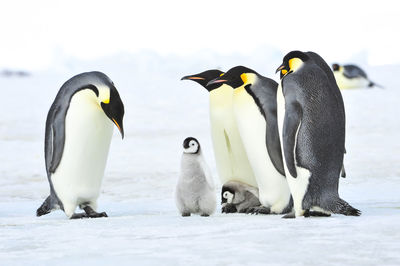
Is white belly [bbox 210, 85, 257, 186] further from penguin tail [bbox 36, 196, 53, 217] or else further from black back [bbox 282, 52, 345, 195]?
penguin tail [bbox 36, 196, 53, 217]

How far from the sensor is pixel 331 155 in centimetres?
333

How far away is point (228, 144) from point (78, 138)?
0.80m

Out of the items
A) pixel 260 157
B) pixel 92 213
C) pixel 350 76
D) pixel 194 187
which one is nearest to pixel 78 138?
pixel 92 213

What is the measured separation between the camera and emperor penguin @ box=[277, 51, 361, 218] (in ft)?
10.8

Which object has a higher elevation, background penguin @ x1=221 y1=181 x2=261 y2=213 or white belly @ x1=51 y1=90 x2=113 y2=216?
white belly @ x1=51 y1=90 x2=113 y2=216

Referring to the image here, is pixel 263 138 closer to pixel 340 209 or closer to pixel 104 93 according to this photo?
pixel 340 209

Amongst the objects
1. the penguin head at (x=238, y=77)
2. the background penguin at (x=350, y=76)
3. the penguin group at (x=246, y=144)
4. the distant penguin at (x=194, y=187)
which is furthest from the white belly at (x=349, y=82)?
the distant penguin at (x=194, y=187)

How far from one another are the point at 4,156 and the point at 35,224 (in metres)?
4.27

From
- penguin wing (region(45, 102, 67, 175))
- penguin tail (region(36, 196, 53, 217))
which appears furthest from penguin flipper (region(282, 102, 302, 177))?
penguin tail (region(36, 196, 53, 217))

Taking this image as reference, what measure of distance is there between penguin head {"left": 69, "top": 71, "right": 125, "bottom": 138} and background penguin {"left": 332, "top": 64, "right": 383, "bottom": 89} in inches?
444

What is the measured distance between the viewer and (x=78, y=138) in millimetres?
3834

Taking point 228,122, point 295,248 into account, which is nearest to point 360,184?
point 228,122

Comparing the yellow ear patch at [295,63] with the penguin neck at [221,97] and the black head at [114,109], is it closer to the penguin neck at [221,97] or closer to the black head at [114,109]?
the penguin neck at [221,97]

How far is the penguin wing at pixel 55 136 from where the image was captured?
3.83 meters
